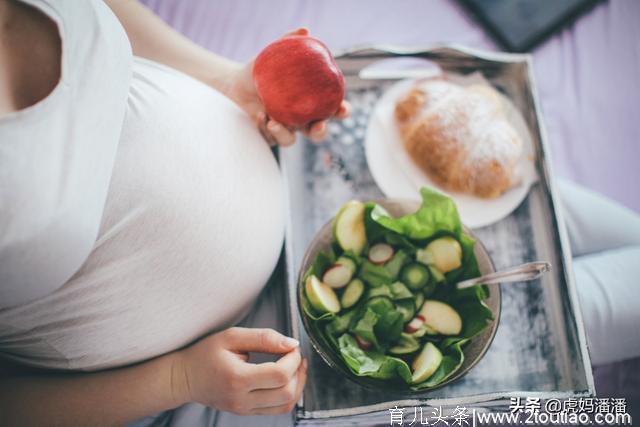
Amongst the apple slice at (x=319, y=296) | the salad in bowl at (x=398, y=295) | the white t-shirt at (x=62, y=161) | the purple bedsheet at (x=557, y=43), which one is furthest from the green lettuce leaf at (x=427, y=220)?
the purple bedsheet at (x=557, y=43)

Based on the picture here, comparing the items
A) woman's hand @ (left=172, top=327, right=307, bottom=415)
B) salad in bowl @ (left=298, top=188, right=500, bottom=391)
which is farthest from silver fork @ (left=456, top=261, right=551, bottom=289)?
woman's hand @ (left=172, top=327, right=307, bottom=415)

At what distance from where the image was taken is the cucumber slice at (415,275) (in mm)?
588

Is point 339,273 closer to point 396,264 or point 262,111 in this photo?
point 396,264

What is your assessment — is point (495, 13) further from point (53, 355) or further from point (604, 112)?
point (53, 355)

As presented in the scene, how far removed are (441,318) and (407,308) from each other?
0.04m

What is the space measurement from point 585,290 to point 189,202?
1.91 feet

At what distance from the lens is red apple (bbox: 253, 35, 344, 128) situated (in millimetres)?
560

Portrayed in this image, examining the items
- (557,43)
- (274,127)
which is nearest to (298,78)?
(274,127)

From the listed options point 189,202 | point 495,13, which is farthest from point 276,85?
point 495,13

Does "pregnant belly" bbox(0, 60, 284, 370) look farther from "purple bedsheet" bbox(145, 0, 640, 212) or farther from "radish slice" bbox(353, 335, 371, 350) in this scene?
"purple bedsheet" bbox(145, 0, 640, 212)

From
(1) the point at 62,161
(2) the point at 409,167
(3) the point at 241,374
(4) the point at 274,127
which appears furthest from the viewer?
(2) the point at 409,167

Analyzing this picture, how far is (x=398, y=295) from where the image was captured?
0.58 m

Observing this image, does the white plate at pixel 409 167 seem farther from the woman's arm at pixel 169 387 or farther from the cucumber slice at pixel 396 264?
the woman's arm at pixel 169 387

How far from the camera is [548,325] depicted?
25.2 inches
